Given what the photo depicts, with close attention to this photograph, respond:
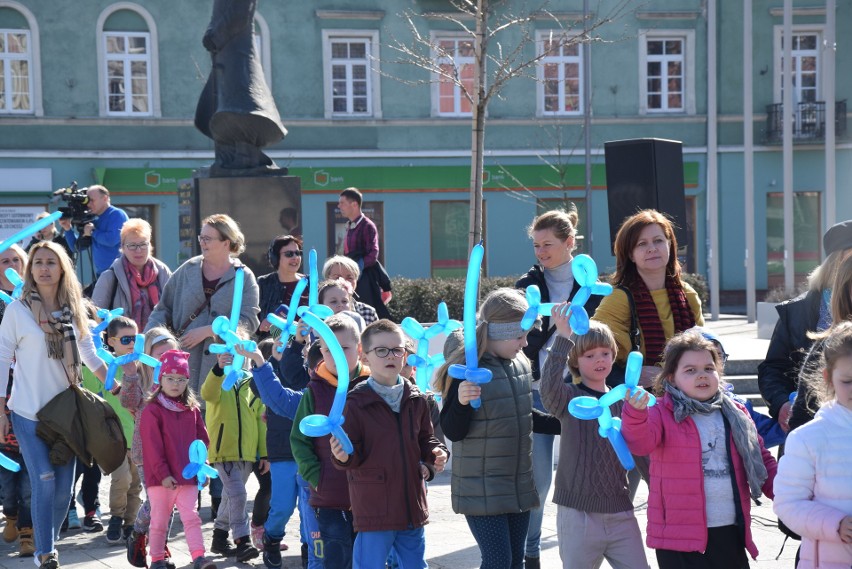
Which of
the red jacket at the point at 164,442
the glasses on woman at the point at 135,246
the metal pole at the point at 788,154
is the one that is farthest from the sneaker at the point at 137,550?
the metal pole at the point at 788,154

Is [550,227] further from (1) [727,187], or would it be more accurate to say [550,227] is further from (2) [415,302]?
(1) [727,187]

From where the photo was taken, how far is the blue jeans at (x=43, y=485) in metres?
6.60

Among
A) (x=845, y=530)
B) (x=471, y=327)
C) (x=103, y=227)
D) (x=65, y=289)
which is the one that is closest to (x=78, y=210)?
(x=103, y=227)

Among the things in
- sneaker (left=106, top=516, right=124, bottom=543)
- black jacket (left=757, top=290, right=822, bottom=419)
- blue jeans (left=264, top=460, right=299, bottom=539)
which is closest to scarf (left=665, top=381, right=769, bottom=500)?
black jacket (left=757, top=290, right=822, bottom=419)

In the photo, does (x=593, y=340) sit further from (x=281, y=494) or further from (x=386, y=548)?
(x=281, y=494)

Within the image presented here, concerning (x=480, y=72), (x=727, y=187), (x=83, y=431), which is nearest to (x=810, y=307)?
(x=83, y=431)

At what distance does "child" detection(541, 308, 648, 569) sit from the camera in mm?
5059

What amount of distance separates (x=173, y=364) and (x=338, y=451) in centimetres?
197

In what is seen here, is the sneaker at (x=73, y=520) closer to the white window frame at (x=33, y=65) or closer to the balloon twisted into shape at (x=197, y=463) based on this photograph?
the balloon twisted into shape at (x=197, y=463)

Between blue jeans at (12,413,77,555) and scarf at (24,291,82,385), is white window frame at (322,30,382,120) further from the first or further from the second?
blue jeans at (12,413,77,555)

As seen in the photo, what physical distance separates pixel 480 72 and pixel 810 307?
841 cm

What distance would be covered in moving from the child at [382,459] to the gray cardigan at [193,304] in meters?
2.99

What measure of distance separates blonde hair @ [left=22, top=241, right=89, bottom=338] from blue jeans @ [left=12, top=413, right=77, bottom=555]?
610mm

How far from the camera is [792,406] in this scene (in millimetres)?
4988
